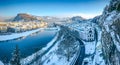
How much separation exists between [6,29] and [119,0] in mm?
136868

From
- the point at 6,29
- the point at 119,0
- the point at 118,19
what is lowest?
the point at 6,29

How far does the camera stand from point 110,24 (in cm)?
2788

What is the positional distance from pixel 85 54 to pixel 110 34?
24.3 meters

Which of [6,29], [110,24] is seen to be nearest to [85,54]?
[110,24]

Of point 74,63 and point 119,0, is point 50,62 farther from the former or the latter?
point 119,0

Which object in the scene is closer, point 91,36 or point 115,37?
point 115,37

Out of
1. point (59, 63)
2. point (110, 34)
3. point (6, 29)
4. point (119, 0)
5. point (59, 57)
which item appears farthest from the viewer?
point (6, 29)

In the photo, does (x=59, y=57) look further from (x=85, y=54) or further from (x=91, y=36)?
(x=91, y=36)

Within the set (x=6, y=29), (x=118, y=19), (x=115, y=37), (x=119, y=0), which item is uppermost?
(x=119, y=0)

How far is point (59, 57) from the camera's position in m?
51.0

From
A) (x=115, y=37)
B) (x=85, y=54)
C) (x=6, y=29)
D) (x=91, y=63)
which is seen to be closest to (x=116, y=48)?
(x=115, y=37)

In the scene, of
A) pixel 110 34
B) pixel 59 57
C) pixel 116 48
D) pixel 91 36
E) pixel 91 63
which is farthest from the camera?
pixel 91 36

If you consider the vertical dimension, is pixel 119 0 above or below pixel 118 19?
above

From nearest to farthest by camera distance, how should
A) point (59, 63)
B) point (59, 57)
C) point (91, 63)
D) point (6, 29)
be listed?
point (91, 63)
point (59, 63)
point (59, 57)
point (6, 29)
